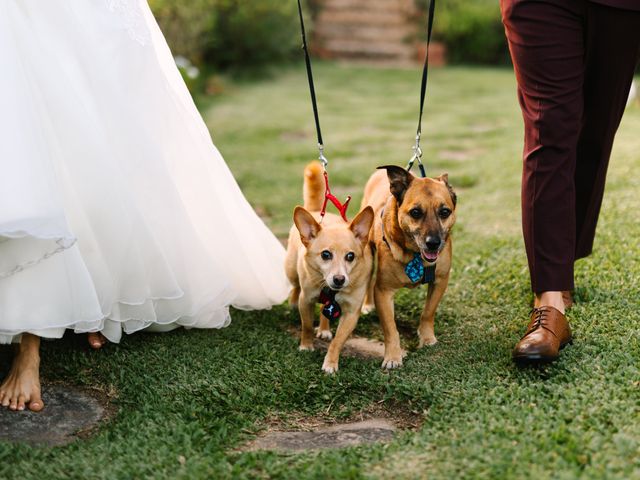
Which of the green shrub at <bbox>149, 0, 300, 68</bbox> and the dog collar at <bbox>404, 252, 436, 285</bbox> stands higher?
the green shrub at <bbox>149, 0, 300, 68</bbox>

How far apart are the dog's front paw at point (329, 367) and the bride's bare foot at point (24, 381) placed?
101 cm

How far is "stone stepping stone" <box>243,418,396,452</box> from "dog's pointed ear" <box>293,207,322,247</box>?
790 mm

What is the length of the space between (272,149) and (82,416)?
477 cm

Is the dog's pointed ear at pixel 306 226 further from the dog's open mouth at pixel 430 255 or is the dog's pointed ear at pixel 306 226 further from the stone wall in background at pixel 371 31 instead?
the stone wall in background at pixel 371 31

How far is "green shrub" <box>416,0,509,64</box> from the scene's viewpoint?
13.6 meters

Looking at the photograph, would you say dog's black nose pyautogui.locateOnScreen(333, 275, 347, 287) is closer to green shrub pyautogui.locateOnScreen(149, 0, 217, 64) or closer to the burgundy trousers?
the burgundy trousers

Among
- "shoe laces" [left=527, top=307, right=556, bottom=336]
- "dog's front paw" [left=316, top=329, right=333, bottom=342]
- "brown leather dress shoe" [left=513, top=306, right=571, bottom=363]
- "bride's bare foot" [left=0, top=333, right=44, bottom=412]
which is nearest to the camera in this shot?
"bride's bare foot" [left=0, top=333, right=44, bottom=412]

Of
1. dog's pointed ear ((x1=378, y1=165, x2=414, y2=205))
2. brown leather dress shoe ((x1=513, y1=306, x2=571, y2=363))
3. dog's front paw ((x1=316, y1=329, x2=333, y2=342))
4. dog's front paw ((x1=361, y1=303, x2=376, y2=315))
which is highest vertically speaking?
dog's pointed ear ((x1=378, y1=165, x2=414, y2=205))

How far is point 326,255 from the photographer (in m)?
3.09

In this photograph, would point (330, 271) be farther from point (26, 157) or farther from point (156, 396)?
point (26, 157)

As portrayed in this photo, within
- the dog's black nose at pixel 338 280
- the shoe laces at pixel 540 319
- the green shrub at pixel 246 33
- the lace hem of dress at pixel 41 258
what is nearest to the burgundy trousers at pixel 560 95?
the shoe laces at pixel 540 319

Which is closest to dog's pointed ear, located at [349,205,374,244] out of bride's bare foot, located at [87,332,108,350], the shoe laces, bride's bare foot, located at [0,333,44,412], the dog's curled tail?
the dog's curled tail

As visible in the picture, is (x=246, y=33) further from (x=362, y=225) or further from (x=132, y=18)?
(x=362, y=225)

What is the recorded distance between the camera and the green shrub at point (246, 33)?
1144 centimetres
